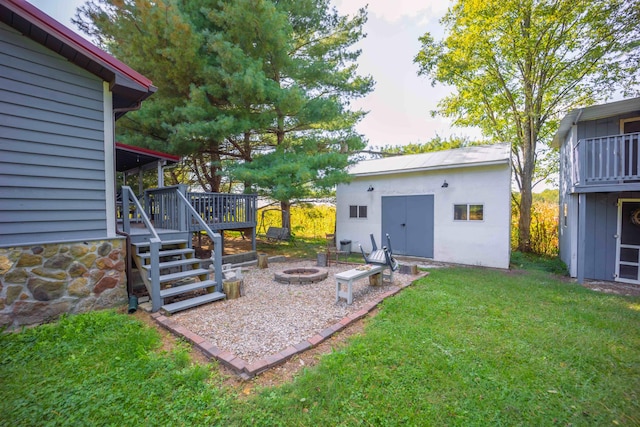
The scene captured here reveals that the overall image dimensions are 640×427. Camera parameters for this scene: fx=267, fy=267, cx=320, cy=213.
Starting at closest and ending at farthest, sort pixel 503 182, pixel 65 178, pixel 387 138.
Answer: pixel 65 178
pixel 503 182
pixel 387 138

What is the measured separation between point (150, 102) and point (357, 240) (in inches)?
331

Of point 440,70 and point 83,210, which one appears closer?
point 83,210

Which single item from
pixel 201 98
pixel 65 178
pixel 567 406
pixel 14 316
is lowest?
pixel 567 406

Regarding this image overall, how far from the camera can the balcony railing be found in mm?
5793

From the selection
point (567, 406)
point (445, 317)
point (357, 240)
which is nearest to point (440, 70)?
point (357, 240)

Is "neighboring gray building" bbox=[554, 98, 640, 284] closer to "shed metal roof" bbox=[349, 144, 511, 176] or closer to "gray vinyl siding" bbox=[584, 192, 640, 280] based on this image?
"gray vinyl siding" bbox=[584, 192, 640, 280]

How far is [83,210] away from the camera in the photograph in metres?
4.21

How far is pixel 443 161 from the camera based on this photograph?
341 inches

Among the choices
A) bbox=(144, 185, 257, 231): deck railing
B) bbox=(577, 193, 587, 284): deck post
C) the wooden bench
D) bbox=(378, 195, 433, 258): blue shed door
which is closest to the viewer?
the wooden bench

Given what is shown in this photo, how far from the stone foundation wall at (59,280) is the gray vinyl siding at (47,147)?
190 millimetres

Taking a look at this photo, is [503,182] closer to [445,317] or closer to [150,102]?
[445,317]

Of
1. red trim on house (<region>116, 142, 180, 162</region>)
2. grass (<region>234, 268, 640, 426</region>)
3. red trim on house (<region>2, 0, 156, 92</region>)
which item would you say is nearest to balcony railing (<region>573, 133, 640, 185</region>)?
grass (<region>234, 268, 640, 426</region>)

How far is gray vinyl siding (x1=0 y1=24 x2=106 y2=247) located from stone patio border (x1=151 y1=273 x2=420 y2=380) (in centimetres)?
197

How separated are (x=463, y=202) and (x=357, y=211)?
3.77 metres
